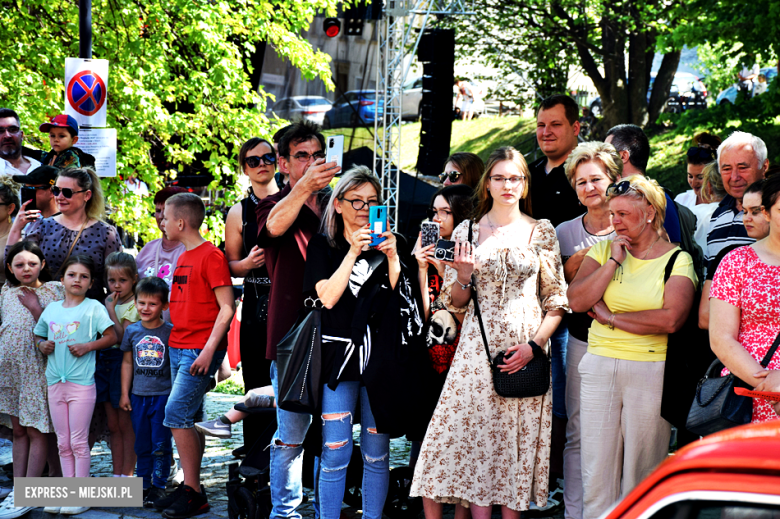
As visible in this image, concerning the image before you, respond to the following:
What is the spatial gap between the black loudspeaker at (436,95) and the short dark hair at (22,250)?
9747 mm

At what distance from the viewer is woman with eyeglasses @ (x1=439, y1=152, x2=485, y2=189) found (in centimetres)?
526

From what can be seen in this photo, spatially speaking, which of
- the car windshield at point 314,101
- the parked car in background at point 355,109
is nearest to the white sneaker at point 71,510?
the parked car in background at point 355,109

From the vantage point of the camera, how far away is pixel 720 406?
10.6 ft

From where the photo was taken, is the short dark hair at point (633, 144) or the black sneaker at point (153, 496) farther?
the black sneaker at point (153, 496)

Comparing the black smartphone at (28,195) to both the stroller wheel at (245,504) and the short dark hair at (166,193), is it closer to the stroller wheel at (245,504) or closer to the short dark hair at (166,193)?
the short dark hair at (166,193)

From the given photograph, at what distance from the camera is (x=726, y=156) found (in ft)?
14.8

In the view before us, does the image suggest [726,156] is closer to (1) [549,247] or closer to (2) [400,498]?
(1) [549,247]

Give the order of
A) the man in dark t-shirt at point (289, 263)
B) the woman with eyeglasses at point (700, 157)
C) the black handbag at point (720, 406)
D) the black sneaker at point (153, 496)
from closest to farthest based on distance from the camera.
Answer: the black handbag at point (720, 406) → the man in dark t-shirt at point (289, 263) → the black sneaker at point (153, 496) → the woman with eyeglasses at point (700, 157)

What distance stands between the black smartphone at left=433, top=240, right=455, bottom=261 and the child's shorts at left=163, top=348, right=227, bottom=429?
1907mm

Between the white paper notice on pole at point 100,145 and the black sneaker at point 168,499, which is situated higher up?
the white paper notice on pole at point 100,145

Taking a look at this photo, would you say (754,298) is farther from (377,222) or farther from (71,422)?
(71,422)

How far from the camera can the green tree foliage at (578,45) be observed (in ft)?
71.4

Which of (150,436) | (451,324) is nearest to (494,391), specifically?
(451,324)

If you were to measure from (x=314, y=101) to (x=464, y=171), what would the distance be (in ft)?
41.9
